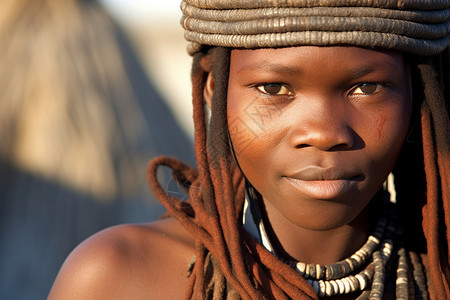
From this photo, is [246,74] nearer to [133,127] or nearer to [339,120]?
[339,120]

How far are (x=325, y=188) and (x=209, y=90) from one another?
0.56 m

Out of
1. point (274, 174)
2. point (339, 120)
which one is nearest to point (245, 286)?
point (274, 174)

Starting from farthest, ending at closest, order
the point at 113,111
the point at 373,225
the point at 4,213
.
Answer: the point at 113,111, the point at 4,213, the point at 373,225

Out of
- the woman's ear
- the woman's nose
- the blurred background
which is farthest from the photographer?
the blurred background

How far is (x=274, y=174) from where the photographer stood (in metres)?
1.83

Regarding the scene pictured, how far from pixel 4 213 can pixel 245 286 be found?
11.4ft

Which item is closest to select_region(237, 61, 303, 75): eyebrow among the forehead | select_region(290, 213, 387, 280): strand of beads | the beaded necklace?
A: the forehead

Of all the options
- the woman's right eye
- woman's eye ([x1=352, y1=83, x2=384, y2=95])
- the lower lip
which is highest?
the woman's right eye

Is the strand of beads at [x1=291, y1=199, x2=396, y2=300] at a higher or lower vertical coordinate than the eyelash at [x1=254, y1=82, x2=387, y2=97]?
lower

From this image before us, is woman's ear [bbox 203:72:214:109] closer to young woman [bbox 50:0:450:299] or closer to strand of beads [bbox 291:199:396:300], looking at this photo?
young woman [bbox 50:0:450:299]

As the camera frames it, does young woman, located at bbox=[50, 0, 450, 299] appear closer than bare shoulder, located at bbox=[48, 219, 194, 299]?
Yes

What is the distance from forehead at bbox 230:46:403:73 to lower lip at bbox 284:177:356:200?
0.30 m

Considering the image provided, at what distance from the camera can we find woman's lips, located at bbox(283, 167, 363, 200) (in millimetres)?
1757

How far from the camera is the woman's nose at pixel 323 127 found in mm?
1716
